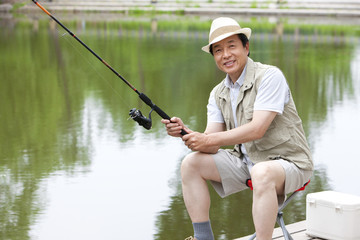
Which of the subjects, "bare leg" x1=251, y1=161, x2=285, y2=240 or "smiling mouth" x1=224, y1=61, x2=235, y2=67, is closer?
"bare leg" x1=251, y1=161, x2=285, y2=240

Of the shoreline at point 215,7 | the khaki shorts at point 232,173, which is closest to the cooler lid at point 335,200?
the khaki shorts at point 232,173

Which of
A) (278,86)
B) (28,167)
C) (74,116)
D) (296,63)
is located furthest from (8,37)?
(278,86)

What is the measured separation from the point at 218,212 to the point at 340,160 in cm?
175

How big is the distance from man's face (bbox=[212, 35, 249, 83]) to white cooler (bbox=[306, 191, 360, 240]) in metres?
0.69

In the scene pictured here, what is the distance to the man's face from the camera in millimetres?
3039

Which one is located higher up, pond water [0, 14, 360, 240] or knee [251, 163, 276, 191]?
knee [251, 163, 276, 191]

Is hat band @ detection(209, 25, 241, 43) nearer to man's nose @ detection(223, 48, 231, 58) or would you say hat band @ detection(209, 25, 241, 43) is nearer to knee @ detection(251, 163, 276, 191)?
man's nose @ detection(223, 48, 231, 58)

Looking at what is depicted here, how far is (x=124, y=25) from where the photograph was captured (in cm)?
2280

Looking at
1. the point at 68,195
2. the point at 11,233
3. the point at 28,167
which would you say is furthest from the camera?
the point at 28,167

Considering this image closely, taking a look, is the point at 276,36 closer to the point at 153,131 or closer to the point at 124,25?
the point at 124,25

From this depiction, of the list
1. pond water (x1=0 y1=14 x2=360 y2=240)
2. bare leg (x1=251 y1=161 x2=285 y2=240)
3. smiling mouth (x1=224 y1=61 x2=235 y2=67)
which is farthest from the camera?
pond water (x1=0 y1=14 x2=360 y2=240)

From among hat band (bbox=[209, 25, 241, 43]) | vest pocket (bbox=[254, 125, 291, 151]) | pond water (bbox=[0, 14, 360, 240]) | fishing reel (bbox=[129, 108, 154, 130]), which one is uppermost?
hat band (bbox=[209, 25, 241, 43])

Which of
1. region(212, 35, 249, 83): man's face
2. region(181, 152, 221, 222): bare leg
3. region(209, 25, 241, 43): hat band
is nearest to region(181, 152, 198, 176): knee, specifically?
region(181, 152, 221, 222): bare leg

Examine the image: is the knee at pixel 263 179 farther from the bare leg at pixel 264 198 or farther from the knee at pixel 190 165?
the knee at pixel 190 165
